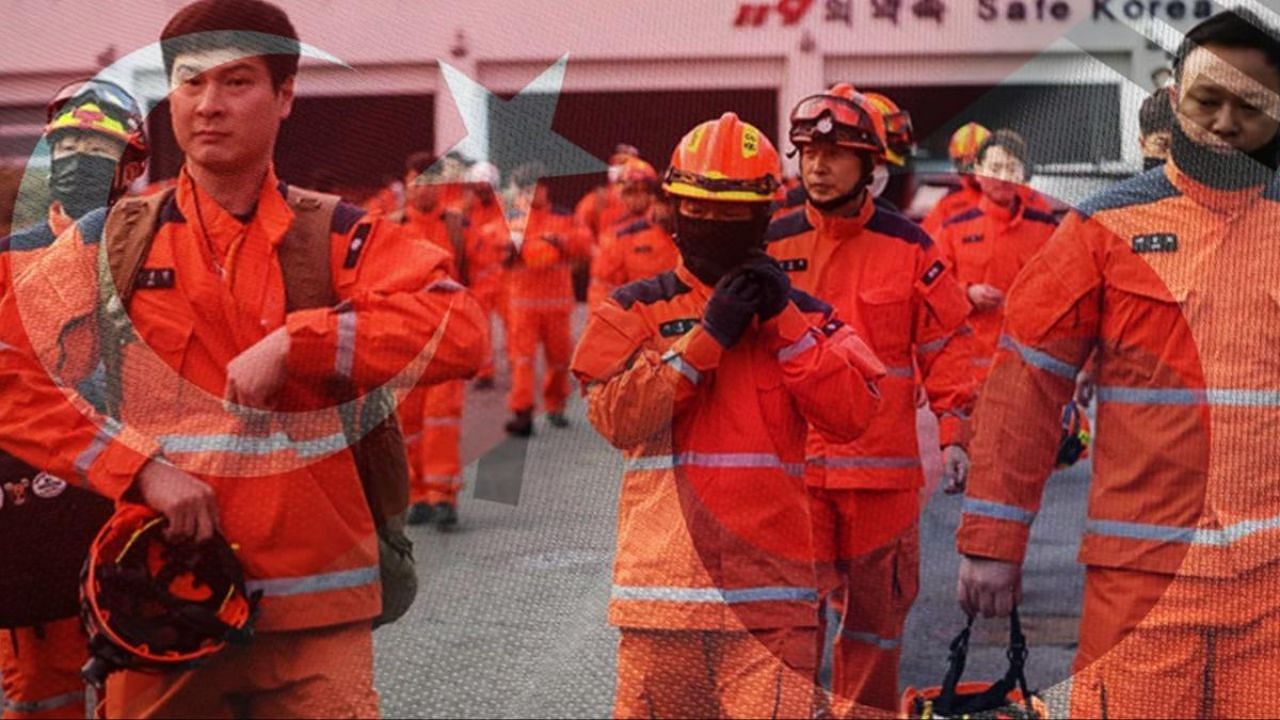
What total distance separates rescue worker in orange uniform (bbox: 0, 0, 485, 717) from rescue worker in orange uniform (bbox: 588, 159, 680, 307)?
247 inches

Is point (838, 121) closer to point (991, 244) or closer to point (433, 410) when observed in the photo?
point (991, 244)

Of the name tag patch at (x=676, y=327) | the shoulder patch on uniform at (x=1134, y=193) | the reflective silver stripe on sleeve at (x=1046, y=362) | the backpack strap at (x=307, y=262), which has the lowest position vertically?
the reflective silver stripe on sleeve at (x=1046, y=362)

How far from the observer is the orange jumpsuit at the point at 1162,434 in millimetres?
3846

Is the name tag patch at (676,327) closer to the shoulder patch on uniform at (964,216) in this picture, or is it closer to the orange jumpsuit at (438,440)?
the orange jumpsuit at (438,440)

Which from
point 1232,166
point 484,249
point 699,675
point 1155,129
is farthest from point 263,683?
point 484,249

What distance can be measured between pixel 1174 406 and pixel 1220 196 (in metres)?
0.41

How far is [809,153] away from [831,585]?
1.19 metres

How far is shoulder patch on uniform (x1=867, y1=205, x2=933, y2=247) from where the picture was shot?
541 centimetres

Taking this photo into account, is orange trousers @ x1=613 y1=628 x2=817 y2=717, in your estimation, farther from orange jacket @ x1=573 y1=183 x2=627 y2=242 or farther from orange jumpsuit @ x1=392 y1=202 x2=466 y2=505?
orange jacket @ x1=573 y1=183 x2=627 y2=242

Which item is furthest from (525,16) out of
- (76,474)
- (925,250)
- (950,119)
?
(925,250)

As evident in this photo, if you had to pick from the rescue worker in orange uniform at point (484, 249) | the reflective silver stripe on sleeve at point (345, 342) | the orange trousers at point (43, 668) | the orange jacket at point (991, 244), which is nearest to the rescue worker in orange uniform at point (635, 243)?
the rescue worker in orange uniform at point (484, 249)

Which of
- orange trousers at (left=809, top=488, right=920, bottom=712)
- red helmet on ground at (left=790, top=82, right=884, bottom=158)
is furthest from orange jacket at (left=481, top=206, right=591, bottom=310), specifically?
red helmet on ground at (left=790, top=82, right=884, bottom=158)

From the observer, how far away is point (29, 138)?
4.05 metres

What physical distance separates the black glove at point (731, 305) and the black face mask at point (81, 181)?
4.06 feet
